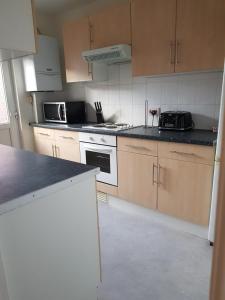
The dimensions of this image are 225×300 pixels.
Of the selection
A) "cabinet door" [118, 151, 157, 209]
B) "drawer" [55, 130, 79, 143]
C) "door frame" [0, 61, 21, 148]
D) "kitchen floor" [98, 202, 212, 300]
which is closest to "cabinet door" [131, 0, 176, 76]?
"cabinet door" [118, 151, 157, 209]

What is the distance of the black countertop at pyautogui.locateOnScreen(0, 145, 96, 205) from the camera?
1019 millimetres

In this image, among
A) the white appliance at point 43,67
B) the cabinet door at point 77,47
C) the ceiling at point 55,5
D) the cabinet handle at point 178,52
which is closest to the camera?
the cabinet handle at point 178,52

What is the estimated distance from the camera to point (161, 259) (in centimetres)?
183

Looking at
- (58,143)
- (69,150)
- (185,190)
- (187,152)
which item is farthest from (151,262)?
(58,143)

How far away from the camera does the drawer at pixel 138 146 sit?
2193 mm

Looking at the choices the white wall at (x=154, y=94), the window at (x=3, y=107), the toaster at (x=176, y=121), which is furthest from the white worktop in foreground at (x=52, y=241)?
the window at (x=3, y=107)

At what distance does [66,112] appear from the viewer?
3.20 meters

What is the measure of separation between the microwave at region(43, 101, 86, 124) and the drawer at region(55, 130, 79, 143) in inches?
9.0

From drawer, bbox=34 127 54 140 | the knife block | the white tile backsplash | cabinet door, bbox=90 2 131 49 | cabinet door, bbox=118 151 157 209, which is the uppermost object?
cabinet door, bbox=90 2 131 49

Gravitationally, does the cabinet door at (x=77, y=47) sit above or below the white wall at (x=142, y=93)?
above

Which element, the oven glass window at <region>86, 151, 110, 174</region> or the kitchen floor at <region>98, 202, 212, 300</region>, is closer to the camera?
the kitchen floor at <region>98, 202, 212, 300</region>

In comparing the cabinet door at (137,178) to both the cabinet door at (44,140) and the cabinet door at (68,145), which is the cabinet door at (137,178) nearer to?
the cabinet door at (68,145)

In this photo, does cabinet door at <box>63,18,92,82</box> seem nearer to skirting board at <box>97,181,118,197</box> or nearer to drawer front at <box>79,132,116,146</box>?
drawer front at <box>79,132,116,146</box>

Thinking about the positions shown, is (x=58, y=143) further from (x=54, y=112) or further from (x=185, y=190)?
(x=185, y=190)
